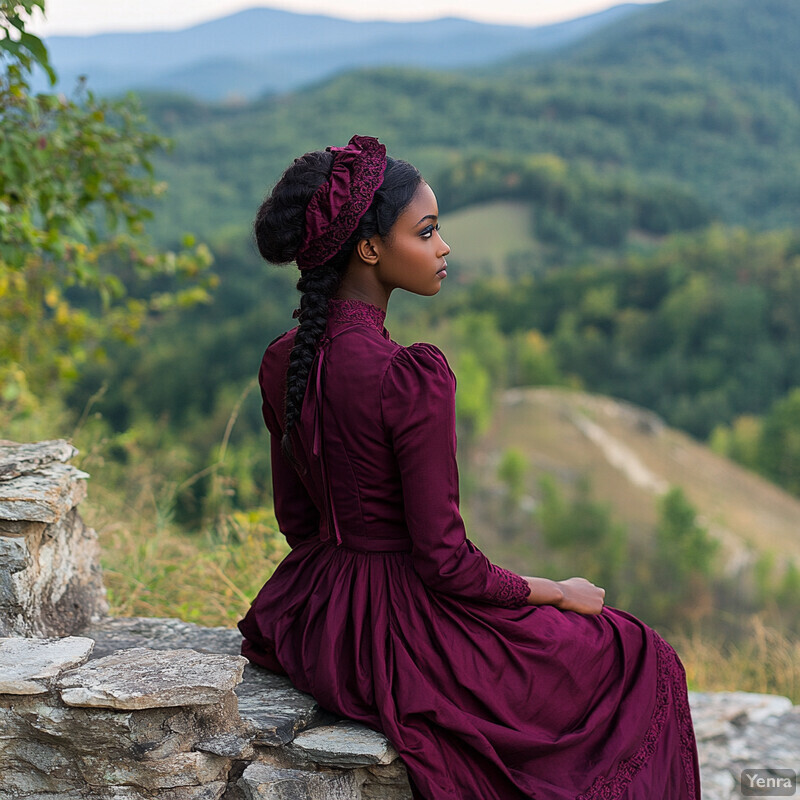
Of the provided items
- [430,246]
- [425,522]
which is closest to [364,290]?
[430,246]

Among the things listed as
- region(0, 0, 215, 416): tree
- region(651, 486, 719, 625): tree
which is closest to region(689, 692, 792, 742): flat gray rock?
region(0, 0, 215, 416): tree

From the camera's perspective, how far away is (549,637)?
1.75 m

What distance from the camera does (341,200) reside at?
1655 mm

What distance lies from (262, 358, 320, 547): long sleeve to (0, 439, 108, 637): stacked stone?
485 millimetres

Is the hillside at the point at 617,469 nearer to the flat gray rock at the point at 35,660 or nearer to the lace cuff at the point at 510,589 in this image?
the lace cuff at the point at 510,589

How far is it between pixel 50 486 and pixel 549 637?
1.16 meters

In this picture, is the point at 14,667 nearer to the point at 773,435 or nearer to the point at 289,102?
the point at 773,435

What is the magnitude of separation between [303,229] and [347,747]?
100 centimetres

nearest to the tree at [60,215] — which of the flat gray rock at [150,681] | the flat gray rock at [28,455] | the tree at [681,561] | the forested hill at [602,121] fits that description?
the flat gray rock at [28,455]

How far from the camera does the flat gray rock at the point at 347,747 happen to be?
5.17 ft

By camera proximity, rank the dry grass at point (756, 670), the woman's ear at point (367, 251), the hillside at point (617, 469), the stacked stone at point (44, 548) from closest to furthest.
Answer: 1. the woman's ear at point (367, 251)
2. the stacked stone at point (44, 548)
3. the dry grass at point (756, 670)
4. the hillside at point (617, 469)

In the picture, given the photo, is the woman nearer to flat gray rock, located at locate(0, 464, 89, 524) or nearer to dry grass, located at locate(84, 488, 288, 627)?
flat gray rock, located at locate(0, 464, 89, 524)

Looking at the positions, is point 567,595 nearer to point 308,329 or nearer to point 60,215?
point 308,329

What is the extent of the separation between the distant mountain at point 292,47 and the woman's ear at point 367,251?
3194 inches
